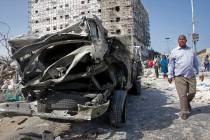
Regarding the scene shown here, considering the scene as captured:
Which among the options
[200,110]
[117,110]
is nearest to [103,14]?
[200,110]

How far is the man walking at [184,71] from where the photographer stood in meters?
7.05

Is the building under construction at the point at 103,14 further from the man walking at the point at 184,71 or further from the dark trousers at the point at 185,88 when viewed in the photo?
the dark trousers at the point at 185,88

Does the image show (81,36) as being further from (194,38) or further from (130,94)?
(194,38)

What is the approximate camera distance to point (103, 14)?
69.3 metres

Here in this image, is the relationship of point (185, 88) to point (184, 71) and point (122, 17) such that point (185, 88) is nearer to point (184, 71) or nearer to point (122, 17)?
point (184, 71)

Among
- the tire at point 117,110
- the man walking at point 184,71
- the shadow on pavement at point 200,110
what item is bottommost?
the shadow on pavement at point 200,110

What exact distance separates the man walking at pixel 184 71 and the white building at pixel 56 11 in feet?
222

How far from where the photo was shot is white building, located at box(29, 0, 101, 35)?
7594 cm

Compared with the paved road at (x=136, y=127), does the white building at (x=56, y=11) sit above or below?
above

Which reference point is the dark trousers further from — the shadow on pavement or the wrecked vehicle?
the wrecked vehicle

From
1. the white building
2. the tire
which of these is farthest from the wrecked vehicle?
the white building

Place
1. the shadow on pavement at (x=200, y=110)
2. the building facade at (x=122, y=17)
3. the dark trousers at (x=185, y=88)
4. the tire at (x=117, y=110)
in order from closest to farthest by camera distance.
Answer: the tire at (x=117, y=110) < the dark trousers at (x=185, y=88) < the shadow on pavement at (x=200, y=110) < the building facade at (x=122, y=17)

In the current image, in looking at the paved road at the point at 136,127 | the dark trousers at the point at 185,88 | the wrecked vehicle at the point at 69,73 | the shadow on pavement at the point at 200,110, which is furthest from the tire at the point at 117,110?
the shadow on pavement at the point at 200,110

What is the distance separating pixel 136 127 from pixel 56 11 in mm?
76051
